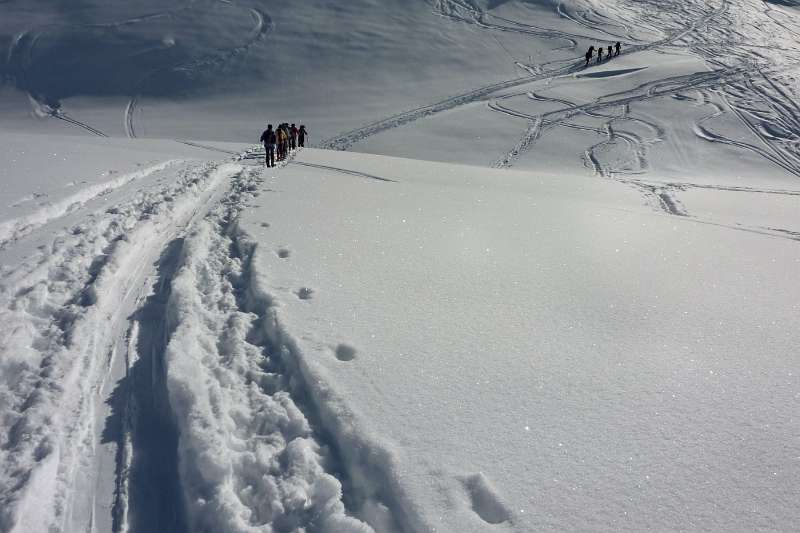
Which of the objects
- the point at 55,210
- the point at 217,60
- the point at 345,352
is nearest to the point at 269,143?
the point at 55,210

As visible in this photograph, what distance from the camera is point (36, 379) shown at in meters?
4.12

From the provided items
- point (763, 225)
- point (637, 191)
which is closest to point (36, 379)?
point (763, 225)

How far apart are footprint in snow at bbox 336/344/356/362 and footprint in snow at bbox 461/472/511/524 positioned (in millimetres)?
1549

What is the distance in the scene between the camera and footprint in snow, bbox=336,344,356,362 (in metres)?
4.59

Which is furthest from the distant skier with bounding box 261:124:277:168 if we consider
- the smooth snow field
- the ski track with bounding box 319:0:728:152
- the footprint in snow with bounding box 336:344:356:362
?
the footprint in snow with bounding box 336:344:356:362

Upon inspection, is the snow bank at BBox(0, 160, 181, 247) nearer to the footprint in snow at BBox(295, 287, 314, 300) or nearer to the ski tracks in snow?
the ski tracks in snow

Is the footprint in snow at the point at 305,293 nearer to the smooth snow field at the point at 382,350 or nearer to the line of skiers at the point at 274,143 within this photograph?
the smooth snow field at the point at 382,350

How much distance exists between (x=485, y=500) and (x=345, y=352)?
182 centimetres

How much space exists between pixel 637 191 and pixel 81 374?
13975 millimetres

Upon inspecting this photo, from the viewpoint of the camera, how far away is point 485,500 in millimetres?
3223

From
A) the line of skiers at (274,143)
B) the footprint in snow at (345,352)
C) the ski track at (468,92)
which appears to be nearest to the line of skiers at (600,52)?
the ski track at (468,92)

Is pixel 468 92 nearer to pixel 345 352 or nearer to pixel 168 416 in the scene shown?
pixel 345 352

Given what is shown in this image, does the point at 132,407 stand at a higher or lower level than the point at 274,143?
higher

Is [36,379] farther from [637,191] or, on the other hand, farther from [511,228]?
[637,191]
